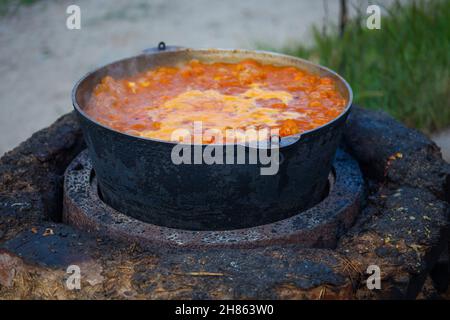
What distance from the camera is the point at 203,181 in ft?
7.13

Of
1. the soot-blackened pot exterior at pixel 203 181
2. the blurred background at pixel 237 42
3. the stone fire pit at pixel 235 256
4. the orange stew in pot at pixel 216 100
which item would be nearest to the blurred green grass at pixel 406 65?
the blurred background at pixel 237 42

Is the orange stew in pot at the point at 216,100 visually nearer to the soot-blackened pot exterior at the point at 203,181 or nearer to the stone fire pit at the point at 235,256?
the soot-blackened pot exterior at the point at 203,181

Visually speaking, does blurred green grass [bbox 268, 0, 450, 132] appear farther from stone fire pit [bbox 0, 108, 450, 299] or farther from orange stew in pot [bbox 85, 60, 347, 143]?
stone fire pit [bbox 0, 108, 450, 299]

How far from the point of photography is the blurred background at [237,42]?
453 centimetres

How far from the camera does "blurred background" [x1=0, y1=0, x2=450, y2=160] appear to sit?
14.9ft

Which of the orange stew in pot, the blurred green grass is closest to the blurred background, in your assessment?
the blurred green grass

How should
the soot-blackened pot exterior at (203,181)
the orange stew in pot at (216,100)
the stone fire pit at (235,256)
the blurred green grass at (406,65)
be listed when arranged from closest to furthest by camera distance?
the stone fire pit at (235,256)
the soot-blackened pot exterior at (203,181)
the orange stew in pot at (216,100)
the blurred green grass at (406,65)

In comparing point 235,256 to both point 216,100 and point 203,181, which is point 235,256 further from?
point 216,100

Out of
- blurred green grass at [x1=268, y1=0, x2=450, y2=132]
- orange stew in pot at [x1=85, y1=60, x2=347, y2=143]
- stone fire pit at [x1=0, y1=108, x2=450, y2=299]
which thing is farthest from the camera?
blurred green grass at [x1=268, y1=0, x2=450, y2=132]

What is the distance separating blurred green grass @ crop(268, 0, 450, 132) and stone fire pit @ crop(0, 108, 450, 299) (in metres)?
1.76

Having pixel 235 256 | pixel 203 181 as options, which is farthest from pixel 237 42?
pixel 235 256

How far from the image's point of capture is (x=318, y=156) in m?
2.30

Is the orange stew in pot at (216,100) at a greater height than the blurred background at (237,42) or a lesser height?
greater

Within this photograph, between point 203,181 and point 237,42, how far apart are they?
4.77 meters
